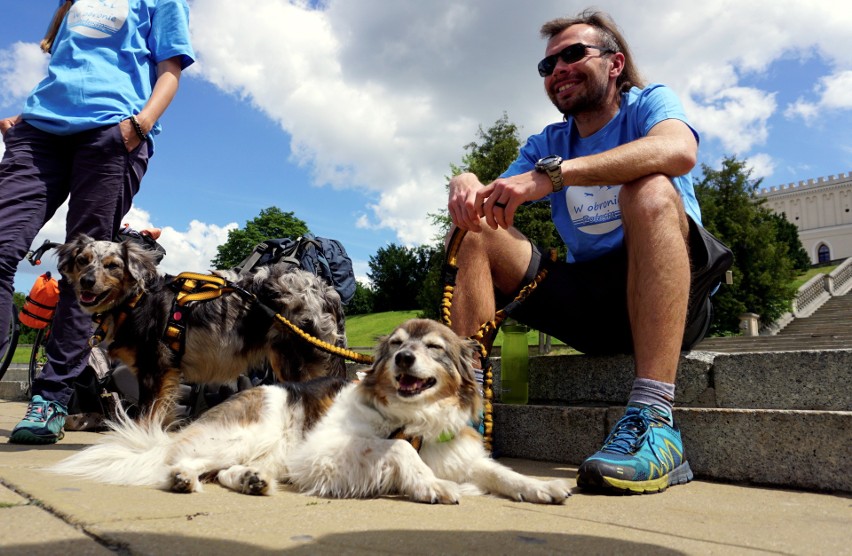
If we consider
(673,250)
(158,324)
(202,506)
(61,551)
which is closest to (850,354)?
(673,250)

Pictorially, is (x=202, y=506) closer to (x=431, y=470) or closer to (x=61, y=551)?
(x=61, y=551)

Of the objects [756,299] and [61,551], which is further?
[756,299]

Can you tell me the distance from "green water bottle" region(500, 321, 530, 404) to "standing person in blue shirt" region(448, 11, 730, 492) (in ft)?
1.71

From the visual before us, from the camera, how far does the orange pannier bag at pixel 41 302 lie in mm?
6570

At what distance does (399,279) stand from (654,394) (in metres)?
57.3

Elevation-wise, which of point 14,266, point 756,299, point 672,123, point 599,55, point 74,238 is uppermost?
point 756,299

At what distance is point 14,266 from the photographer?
3.81m

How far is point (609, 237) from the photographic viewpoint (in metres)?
3.59

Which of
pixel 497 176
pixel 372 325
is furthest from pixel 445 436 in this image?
pixel 372 325

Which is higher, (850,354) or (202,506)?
(850,354)

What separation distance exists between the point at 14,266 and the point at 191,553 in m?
3.23

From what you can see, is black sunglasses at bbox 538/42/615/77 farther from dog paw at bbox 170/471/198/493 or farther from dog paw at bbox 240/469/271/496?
dog paw at bbox 170/471/198/493

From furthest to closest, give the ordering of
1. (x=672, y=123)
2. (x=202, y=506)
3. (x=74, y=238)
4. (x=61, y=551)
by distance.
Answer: (x=74, y=238) < (x=672, y=123) < (x=202, y=506) < (x=61, y=551)

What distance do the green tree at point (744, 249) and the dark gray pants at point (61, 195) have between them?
28839 mm
